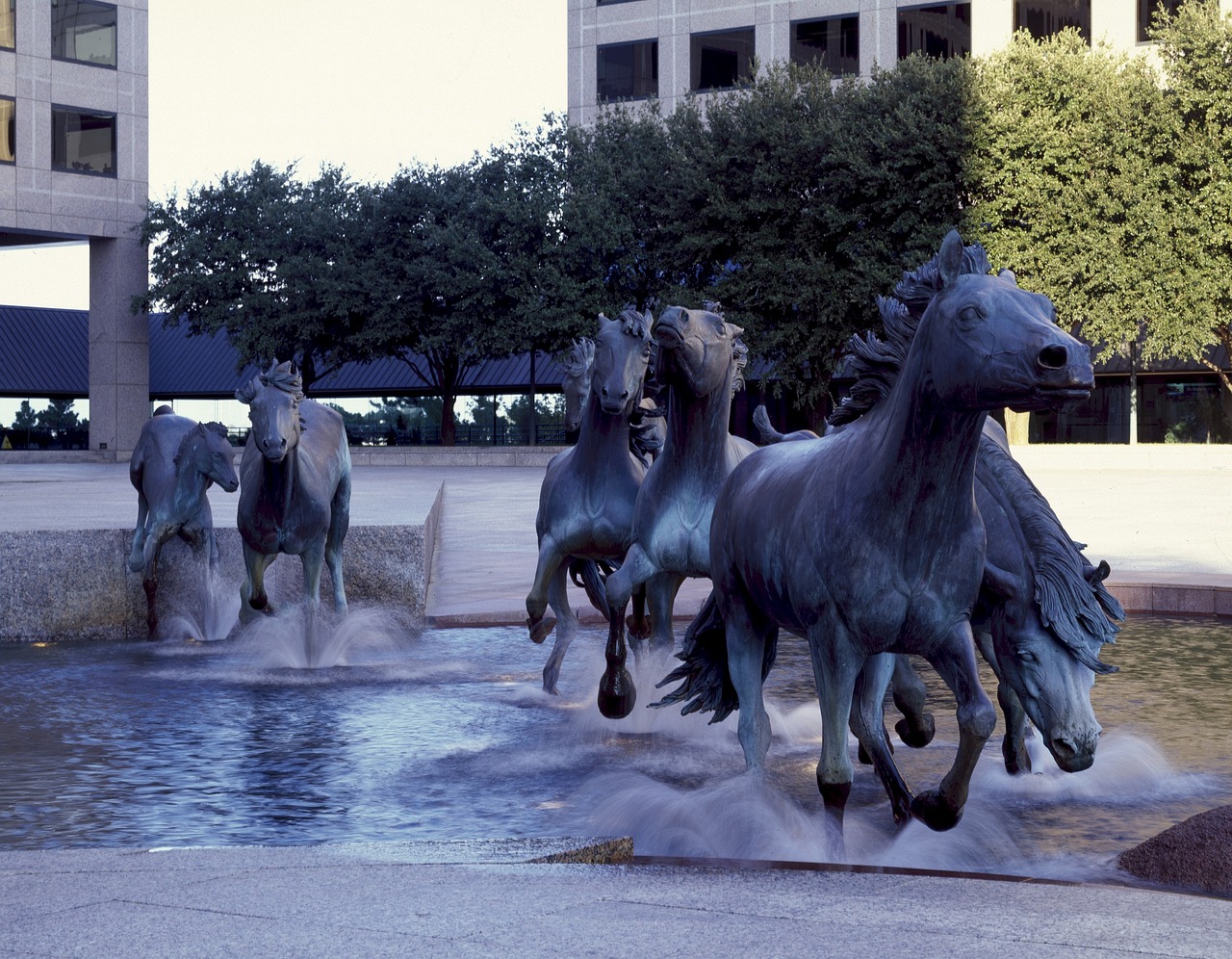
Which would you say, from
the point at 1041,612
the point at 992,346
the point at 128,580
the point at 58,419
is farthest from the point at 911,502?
the point at 58,419

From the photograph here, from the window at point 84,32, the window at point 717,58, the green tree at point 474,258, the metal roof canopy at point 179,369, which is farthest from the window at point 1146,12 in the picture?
the window at point 84,32

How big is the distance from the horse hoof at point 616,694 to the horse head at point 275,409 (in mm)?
3358

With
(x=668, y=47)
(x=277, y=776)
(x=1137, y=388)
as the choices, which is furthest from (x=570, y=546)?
(x=668, y=47)

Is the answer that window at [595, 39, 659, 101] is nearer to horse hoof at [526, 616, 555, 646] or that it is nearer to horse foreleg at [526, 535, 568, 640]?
horse hoof at [526, 616, 555, 646]

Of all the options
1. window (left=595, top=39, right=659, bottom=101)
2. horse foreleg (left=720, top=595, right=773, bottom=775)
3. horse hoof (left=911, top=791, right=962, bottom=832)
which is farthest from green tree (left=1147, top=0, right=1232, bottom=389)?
horse hoof (left=911, top=791, right=962, bottom=832)

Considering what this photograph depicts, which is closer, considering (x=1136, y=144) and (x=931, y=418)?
(x=931, y=418)

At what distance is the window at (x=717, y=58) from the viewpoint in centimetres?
5791

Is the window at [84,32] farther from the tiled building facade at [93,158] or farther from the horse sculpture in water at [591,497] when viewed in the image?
the horse sculpture in water at [591,497]

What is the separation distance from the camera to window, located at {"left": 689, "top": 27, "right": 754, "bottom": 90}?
57906 millimetres

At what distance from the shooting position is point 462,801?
6.70 meters

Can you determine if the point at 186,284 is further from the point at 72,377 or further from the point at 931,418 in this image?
the point at 931,418

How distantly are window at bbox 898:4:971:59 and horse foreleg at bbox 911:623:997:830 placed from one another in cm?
5147

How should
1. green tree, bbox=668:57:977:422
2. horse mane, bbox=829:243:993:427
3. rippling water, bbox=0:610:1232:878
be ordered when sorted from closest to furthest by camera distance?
horse mane, bbox=829:243:993:427, rippling water, bbox=0:610:1232:878, green tree, bbox=668:57:977:422

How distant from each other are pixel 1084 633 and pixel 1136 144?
38.1 metres
